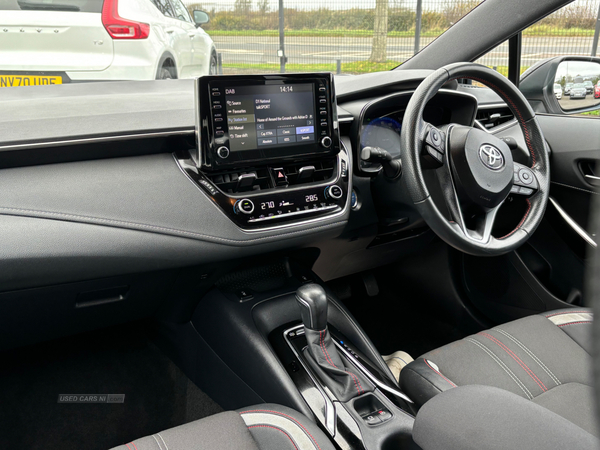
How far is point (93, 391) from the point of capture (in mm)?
1862

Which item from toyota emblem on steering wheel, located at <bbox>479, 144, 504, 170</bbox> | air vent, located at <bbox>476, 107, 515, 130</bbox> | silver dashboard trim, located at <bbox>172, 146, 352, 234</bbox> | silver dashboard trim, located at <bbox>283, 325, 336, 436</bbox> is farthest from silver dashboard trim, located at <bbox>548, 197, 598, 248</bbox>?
silver dashboard trim, located at <bbox>283, 325, 336, 436</bbox>

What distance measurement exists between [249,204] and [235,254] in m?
0.14

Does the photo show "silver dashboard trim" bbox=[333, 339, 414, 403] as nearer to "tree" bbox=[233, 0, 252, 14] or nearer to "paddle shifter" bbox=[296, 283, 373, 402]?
"paddle shifter" bbox=[296, 283, 373, 402]

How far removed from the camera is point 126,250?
4.11ft

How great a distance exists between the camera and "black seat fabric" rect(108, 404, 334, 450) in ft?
3.33

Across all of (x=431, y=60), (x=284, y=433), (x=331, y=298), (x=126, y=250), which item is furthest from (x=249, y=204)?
(x=431, y=60)

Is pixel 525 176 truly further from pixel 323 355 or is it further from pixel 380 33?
pixel 380 33

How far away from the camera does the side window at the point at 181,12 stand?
94.9 inches

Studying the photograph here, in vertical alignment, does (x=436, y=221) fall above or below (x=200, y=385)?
above

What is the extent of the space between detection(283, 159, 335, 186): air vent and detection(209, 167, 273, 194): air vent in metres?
0.08

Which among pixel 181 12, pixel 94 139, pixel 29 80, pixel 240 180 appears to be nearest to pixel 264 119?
pixel 240 180

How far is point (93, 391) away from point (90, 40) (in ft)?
4.29

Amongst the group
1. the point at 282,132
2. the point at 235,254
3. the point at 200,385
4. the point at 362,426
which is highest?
the point at 282,132

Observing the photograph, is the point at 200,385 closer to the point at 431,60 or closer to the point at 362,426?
the point at 362,426
